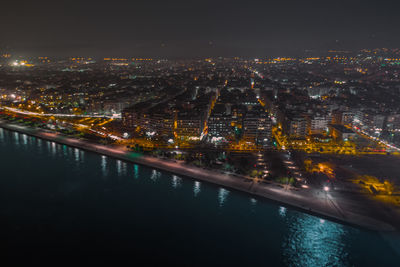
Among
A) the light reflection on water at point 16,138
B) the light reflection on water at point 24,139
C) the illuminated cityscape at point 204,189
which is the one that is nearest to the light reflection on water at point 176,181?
the illuminated cityscape at point 204,189

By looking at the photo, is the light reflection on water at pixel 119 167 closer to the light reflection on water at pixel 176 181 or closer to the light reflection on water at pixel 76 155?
the light reflection on water at pixel 76 155

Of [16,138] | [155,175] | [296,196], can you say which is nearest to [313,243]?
[296,196]

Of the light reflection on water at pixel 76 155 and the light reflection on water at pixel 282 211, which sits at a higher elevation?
the light reflection on water at pixel 282 211

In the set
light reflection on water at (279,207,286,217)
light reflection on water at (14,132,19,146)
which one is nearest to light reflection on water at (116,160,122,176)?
light reflection on water at (279,207,286,217)

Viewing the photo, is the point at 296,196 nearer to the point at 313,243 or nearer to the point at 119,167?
the point at 313,243

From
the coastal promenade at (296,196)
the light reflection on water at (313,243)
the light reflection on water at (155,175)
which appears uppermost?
the coastal promenade at (296,196)

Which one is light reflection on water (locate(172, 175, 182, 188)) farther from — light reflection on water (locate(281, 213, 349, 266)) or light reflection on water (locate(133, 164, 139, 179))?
light reflection on water (locate(281, 213, 349, 266))
